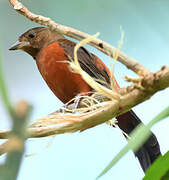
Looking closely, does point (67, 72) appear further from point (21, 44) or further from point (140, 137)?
point (140, 137)

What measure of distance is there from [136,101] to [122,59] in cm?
11

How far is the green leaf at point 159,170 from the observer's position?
31.7 inches

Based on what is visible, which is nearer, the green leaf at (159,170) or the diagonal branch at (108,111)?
the diagonal branch at (108,111)

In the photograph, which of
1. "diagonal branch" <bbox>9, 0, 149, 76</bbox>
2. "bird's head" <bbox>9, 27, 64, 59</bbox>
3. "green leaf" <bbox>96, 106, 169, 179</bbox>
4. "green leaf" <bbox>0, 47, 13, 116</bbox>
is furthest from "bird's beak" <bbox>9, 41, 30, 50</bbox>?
A: "green leaf" <bbox>0, 47, 13, 116</bbox>

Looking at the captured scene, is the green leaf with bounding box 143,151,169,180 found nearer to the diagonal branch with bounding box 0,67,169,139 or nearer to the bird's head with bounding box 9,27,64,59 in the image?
the diagonal branch with bounding box 0,67,169,139

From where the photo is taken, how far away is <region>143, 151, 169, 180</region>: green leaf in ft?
2.64

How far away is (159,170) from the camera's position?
810mm

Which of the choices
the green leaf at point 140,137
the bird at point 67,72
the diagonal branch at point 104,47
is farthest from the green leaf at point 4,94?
the bird at point 67,72

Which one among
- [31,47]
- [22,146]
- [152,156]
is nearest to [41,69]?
[31,47]

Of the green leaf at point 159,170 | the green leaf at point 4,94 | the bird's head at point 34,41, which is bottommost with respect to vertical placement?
the green leaf at point 159,170

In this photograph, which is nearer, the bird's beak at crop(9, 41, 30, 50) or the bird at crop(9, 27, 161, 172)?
the bird at crop(9, 27, 161, 172)

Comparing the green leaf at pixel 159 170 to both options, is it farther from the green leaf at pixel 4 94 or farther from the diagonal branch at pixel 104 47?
the green leaf at pixel 4 94

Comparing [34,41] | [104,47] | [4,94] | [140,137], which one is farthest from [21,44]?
[4,94]

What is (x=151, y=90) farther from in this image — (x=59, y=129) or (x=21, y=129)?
(x=21, y=129)
